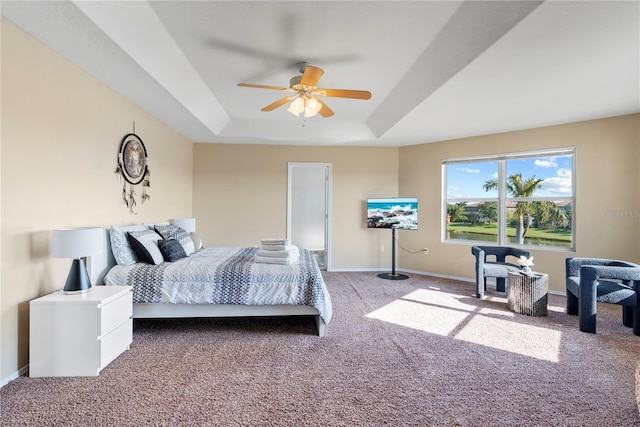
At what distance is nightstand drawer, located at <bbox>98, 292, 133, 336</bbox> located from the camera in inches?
85.8

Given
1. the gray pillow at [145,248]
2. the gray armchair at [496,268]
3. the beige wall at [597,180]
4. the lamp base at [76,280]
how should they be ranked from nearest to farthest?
the lamp base at [76,280], the gray pillow at [145,248], the beige wall at [597,180], the gray armchair at [496,268]

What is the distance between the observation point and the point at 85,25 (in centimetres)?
206

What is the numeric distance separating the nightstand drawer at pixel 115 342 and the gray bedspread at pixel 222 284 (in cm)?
31

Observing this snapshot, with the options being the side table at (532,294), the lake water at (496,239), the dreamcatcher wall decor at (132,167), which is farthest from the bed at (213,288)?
the lake water at (496,239)

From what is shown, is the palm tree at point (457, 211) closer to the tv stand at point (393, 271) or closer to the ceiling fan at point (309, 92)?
the tv stand at point (393, 271)

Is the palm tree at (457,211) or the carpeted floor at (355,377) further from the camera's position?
the palm tree at (457,211)

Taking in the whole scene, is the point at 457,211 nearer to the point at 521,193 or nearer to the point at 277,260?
the point at 521,193

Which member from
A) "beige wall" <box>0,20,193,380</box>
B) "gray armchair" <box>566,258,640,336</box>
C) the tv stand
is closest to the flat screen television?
the tv stand

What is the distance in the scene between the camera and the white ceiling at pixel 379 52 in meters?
2.09

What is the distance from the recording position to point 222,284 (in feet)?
9.14

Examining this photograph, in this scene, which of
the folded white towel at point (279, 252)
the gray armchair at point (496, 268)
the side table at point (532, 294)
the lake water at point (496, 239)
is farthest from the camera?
the lake water at point (496, 239)

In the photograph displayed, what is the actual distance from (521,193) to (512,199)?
0.49ft

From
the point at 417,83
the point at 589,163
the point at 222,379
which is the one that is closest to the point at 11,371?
the point at 222,379

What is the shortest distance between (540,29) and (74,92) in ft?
12.4
